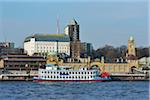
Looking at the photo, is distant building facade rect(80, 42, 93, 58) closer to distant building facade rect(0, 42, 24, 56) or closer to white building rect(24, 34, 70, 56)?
white building rect(24, 34, 70, 56)

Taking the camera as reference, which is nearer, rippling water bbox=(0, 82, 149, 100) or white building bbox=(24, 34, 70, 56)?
rippling water bbox=(0, 82, 149, 100)

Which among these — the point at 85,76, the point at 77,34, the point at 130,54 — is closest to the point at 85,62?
the point at 130,54

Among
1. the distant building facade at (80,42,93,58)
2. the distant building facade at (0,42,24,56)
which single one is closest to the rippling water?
the distant building facade at (0,42,24,56)

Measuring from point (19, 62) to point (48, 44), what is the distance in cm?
1550

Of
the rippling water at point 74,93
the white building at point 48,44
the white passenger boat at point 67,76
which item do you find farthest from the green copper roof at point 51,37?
the rippling water at point 74,93

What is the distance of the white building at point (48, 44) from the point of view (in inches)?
2621

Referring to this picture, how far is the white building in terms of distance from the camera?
6656 centimetres

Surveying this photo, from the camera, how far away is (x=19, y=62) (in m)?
51.9

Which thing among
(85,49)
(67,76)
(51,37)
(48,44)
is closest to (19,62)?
(67,76)

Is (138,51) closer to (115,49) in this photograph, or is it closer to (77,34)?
(115,49)

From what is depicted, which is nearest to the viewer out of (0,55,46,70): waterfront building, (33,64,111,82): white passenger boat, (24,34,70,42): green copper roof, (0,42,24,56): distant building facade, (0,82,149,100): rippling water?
(0,82,149,100): rippling water

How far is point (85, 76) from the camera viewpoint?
125 feet

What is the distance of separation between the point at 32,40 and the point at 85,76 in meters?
29.4

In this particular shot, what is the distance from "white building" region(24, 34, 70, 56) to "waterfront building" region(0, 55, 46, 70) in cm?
1344
